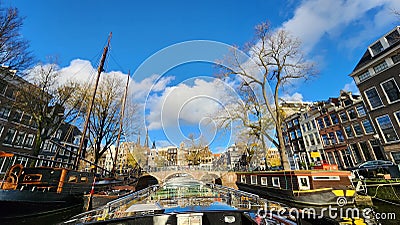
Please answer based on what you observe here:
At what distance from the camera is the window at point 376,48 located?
2053 centimetres

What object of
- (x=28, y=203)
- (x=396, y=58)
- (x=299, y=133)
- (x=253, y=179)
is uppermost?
(x=396, y=58)

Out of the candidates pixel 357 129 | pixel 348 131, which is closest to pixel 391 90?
pixel 357 129

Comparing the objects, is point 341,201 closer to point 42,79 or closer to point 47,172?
point 47,172

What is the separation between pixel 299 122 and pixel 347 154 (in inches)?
432

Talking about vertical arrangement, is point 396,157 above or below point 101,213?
above

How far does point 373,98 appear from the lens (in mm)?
21219

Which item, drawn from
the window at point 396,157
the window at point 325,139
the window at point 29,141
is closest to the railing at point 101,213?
the window at point 396,157

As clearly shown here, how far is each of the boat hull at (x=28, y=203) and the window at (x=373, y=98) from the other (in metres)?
30.3

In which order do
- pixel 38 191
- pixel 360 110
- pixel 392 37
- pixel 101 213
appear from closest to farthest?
pixel 101 213 < pixel 38 191 < pixel 392 37 < pixel 360 110

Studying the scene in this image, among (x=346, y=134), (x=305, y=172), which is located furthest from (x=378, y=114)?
(x=305, y=172)

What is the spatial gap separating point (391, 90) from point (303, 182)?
17.9 metres

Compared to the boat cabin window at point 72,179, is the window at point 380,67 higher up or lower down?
higher up

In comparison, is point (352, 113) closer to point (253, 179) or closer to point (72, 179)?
point (253, 179)

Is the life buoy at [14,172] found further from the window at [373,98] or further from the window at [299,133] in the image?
the window at [299,133]
